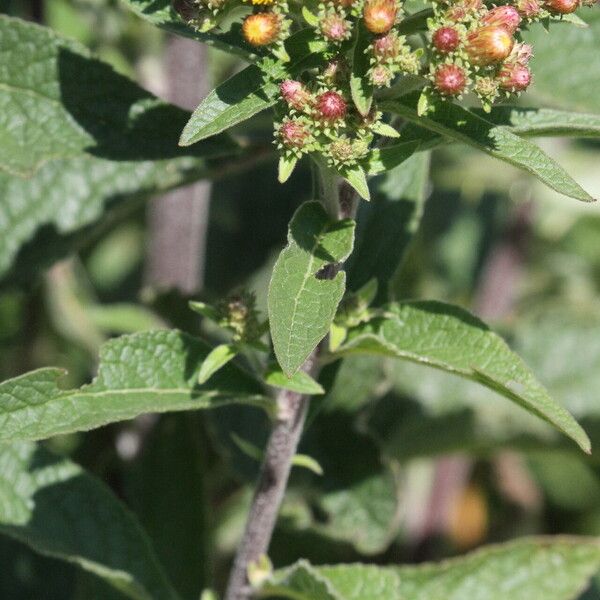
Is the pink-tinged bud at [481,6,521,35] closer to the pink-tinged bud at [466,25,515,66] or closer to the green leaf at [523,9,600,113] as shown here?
the pink-tinged bud at [466,25,515,66]

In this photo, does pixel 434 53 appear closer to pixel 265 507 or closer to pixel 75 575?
pixel 265 507

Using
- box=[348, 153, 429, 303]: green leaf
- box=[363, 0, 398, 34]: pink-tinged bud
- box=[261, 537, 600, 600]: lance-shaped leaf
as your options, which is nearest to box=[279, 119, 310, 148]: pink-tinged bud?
box=[363, 0, 398, 34]: pink-tinged bud

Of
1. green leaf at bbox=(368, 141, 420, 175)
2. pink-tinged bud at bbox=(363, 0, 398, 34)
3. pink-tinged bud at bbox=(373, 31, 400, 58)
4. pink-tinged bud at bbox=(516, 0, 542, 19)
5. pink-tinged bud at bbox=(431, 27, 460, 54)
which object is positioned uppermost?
pink-tinged bud at bbox=(516, 0, 542, 19)

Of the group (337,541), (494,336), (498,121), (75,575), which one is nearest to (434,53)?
(498,121)

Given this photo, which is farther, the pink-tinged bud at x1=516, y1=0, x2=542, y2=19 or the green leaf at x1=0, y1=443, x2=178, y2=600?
the green leaf at x1=0, y1=443, x2=178, y2=600

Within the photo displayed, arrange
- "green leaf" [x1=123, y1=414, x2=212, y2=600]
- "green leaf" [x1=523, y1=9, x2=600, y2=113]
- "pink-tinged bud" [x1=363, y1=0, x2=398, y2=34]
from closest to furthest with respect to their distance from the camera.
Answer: "pink-tinged bud" [x1=363, y1=0, x2=398, y2=34]
"green leaf" [x1=523, y1=9, x2=600, y2=113]
"green leaf" [x1=123, y1=414, x2=212, y2=600]

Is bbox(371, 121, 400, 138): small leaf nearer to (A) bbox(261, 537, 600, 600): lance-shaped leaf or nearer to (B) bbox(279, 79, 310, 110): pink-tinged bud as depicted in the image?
(B) bbox(279, 79, 310, 110): pink-tinged bud

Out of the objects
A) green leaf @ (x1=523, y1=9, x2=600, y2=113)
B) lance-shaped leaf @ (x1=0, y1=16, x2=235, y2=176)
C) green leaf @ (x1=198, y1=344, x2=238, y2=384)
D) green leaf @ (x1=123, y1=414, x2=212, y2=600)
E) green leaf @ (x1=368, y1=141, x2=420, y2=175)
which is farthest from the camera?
green leaf @ (x1=123, y1=414, x2=212, y2=600)

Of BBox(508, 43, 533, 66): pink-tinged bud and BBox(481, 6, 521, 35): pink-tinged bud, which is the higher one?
BBox(481, 6, 521, 35): pink-tinged bud
